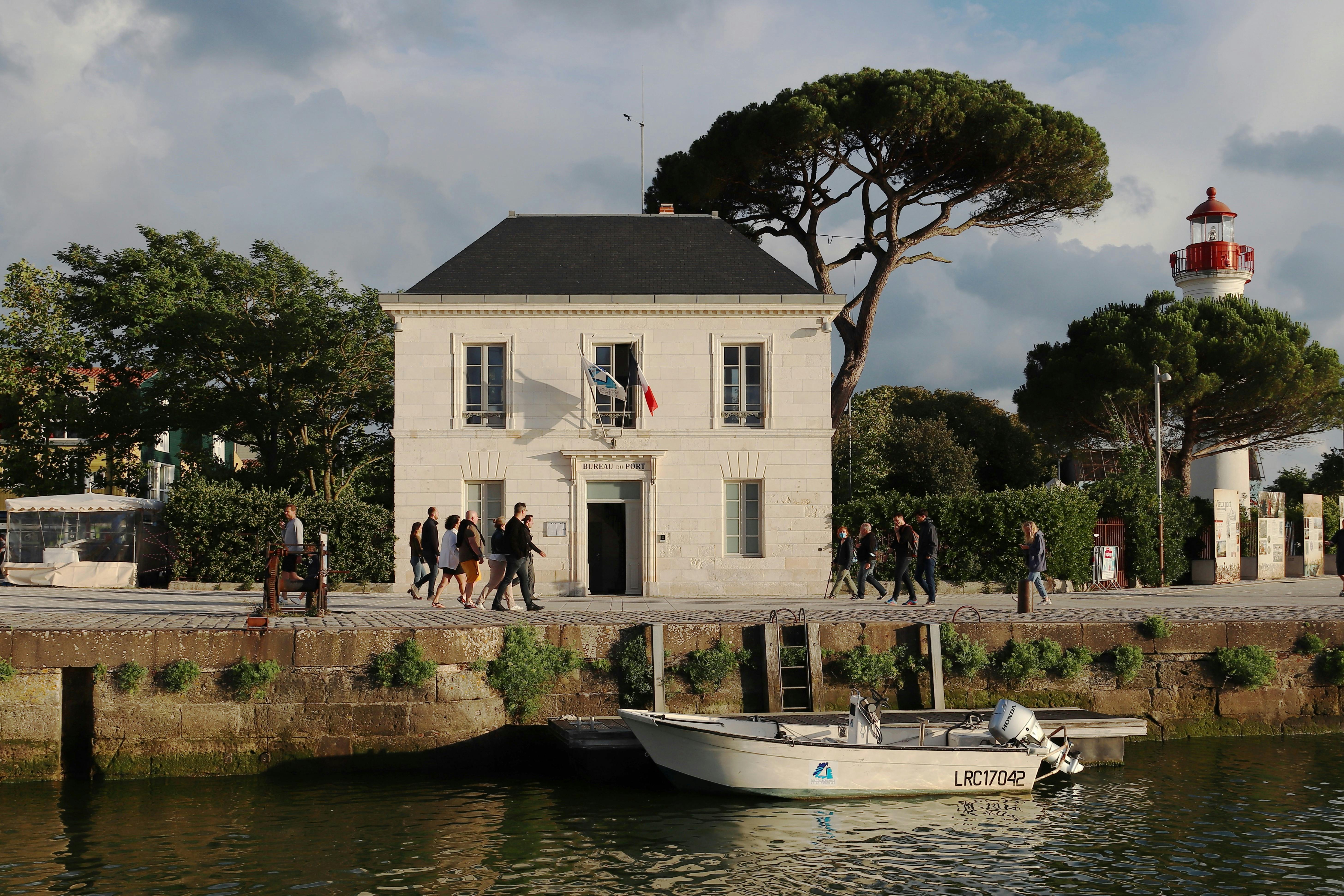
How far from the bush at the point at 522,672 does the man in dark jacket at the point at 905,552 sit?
324 inches

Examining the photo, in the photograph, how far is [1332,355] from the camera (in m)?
41.7

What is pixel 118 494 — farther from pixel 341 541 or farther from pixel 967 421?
pixel 967 421

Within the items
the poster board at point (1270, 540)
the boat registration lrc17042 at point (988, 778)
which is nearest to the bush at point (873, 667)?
the boat registration lrc17042 at point (988, 778)

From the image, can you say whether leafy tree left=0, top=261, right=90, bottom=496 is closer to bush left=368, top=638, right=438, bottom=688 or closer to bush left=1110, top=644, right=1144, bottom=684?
bush left=368, top=638, right=438, bottom=688

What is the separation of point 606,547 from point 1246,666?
1360 centimetres

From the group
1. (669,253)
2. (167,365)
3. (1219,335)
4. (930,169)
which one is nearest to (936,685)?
(669,253)

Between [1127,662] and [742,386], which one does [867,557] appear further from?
[1127,662]

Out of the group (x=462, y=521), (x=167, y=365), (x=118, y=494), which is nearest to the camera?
A: (x=462, y=521)

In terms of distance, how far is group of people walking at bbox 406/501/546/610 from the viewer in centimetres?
1864

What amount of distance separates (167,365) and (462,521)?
1688 centimetres

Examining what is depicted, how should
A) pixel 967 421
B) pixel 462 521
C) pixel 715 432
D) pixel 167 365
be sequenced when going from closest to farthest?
pixel 462 521 < pixel 715 432 < pixel 167 365 < pixel 967 421

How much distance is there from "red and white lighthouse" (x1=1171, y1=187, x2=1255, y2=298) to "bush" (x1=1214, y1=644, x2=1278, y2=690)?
98.6ft

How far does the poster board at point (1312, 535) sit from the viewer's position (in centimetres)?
3716

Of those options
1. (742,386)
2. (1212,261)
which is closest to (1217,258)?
(1212,261)
